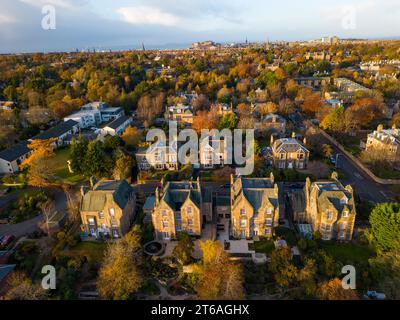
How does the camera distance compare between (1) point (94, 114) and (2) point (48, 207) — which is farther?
(1) point (94, 114)

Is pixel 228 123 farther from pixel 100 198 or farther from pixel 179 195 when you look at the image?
pixel 100 198

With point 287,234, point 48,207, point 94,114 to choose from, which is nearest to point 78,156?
point 48,207

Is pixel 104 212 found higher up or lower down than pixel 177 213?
higher up

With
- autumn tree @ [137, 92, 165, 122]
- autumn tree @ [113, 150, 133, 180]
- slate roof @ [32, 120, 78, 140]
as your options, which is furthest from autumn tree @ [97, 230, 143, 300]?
autumn tree @ [137, 92, 165, 122]

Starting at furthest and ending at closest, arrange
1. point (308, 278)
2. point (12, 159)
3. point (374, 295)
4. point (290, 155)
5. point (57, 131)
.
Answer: point (57, 131)
point (12, 159)
point (290, 155)
point (308, 278)
point (374, 295)

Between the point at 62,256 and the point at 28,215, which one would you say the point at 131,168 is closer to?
the point at 28,215
